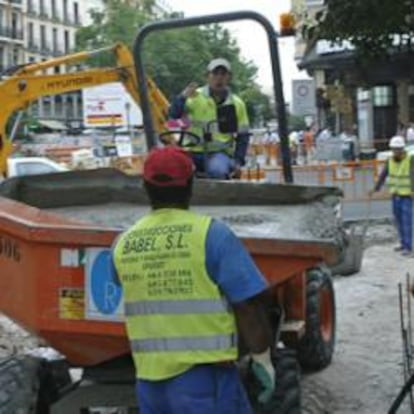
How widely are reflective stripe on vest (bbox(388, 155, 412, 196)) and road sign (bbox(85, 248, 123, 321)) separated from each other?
1057cm

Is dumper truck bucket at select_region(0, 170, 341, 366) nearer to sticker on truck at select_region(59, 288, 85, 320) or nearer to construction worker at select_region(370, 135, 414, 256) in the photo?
sticker on truck at select_region(59, 288, 85, 320)

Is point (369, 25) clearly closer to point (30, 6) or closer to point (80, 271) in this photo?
point (80, 271)

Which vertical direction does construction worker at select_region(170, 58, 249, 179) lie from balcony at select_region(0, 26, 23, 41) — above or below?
below

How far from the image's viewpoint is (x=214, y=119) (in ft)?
25.5

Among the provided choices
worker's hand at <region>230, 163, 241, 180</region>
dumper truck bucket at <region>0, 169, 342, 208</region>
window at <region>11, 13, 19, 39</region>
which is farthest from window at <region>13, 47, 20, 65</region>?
dumper truck bucket at <region>0, 169, 342, 208</region>

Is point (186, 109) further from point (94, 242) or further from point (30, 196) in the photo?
point (94, 242)

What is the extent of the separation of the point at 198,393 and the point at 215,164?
382 centimetres

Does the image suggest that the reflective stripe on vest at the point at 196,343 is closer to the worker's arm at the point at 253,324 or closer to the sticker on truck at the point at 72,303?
the worker's arm at the point at 253,324

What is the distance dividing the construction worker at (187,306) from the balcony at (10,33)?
10345 centimetres

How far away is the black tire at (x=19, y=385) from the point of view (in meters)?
Answer: 5.09

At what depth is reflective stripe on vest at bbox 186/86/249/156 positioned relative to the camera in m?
7.66

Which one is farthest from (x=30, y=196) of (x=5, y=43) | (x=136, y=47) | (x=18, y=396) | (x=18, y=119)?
(x=5, y=43)

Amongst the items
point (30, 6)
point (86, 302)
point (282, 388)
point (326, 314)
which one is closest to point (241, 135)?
point (326, 314)

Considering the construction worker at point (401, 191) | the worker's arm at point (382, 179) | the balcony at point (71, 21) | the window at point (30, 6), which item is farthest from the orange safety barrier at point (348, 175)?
the balcony at point (71, 21)
